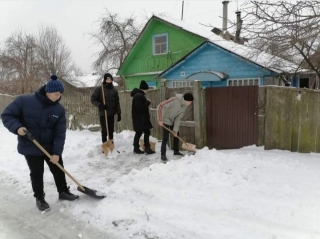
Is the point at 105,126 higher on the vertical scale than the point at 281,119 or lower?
lower

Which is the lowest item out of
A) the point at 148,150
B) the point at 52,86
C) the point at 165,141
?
the point at 148,150

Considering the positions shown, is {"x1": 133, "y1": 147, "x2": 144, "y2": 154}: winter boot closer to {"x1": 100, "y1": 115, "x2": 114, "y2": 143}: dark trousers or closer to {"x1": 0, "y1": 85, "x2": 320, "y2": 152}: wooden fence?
{"x1": 100, "y1": 115, "x2": 114, "y2": 143}: dark trousers

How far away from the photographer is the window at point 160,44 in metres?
17.5

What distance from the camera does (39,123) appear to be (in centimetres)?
380

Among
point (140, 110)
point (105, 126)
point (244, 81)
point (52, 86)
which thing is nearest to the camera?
point (52, 86)

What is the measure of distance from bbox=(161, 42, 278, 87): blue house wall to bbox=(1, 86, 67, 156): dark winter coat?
8.72 m

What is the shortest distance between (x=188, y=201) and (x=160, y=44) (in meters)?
15.3

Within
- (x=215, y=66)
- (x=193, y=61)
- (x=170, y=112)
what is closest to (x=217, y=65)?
(x=215, y=66)

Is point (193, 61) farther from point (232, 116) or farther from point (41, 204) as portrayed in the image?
point (41, 204)

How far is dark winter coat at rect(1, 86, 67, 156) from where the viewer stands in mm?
3648

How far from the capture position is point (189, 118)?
22.9ft

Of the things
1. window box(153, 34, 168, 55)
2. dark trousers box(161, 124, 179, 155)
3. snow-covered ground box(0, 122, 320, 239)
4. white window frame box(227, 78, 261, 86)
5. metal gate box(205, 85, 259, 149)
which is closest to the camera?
snow-covered ground box(0, 122, 320, 239)

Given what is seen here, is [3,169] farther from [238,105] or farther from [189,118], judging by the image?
[238,105]

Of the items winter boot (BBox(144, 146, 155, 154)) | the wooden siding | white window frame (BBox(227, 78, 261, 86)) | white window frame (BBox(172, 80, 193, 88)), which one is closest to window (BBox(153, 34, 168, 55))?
the wooden siding
